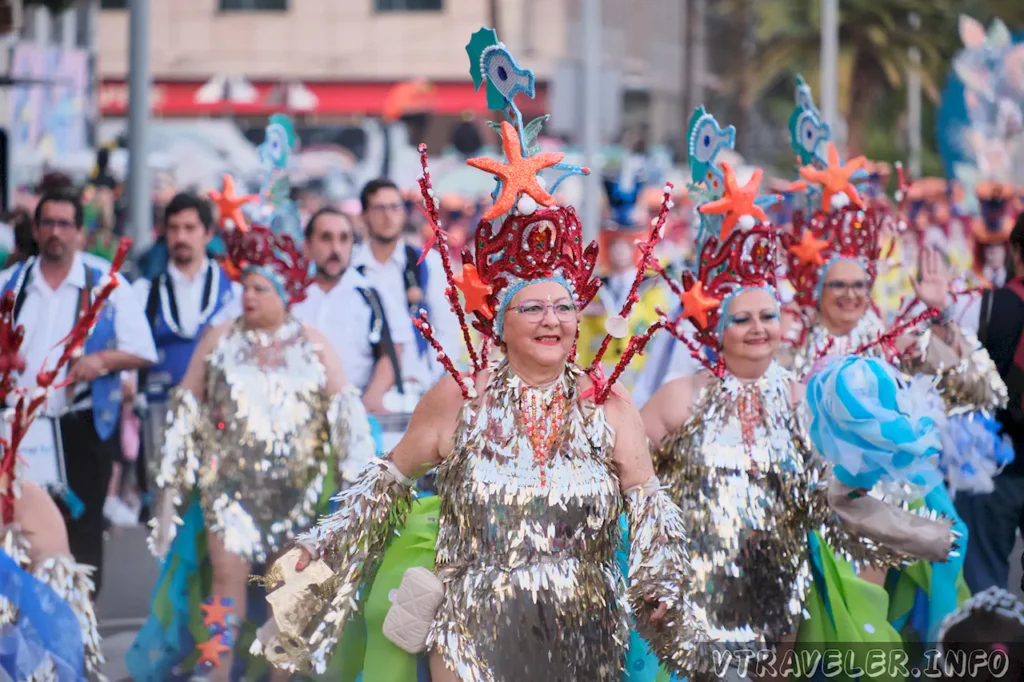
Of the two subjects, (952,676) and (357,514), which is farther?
(952,676)

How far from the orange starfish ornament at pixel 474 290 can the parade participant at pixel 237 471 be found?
99.4 inches

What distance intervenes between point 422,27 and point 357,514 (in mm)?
45793

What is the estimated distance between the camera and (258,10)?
50.4 m

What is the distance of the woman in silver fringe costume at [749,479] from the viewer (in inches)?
251

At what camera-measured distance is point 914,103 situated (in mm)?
40344

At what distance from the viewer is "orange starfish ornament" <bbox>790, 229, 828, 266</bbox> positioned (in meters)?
8.15

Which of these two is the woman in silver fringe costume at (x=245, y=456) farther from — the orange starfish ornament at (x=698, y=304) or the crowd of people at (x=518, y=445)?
the orange starfish ornament at (x=698, y=304)

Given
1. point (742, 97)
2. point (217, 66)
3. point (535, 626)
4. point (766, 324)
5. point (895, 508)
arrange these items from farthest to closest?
point (217, 66), point (742, 97), point (766, 324), point (895, 508), point (535, 626)

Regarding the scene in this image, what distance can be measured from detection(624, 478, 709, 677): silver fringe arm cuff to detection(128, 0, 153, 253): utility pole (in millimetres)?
9526

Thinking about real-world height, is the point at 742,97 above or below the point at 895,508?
above

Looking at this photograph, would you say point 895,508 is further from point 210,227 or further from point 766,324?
point 210,227

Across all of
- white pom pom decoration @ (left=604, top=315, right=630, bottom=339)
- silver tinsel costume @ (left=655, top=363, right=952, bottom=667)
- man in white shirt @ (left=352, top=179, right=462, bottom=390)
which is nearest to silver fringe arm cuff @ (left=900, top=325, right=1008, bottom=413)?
silver tinsel costume @ (left=655, top=363, right=952, bottom=667)

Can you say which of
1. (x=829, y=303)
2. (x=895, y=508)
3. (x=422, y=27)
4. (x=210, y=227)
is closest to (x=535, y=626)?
(x=895, y=508)

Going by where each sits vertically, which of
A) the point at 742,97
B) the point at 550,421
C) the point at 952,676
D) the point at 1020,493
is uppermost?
the point at 742,97
